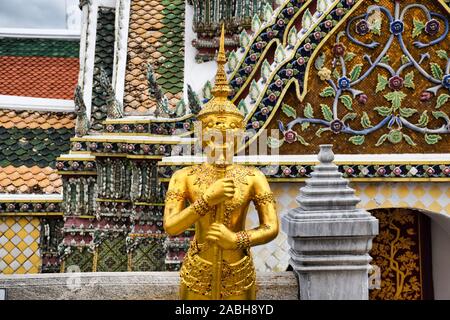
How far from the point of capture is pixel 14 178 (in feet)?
25.7

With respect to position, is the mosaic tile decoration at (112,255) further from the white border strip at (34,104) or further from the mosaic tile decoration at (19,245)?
the white border strip at (34,104)

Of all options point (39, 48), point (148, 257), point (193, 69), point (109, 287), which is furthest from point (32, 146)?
point (109, 287)

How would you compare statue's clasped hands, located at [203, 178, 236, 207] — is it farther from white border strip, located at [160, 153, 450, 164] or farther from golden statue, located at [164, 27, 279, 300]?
white border strip, located at [160, 153, 450, 164]

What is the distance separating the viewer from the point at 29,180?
25.8 feet

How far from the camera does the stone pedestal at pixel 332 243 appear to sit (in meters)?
3.88

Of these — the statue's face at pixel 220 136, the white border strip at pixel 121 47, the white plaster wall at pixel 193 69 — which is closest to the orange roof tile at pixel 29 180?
the white border strip at pixel 121 47

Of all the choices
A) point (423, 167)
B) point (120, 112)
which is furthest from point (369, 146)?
point (120, 112)

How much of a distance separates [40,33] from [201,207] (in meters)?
10.0

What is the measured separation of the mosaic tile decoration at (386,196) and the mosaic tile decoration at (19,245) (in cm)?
390

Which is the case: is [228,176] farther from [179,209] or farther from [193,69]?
[193,69]

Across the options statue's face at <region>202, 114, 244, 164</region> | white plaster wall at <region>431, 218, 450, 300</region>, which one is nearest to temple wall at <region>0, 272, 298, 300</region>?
statue's face at <region>202, 114, 244, 164</region>

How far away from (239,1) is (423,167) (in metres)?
3.91
